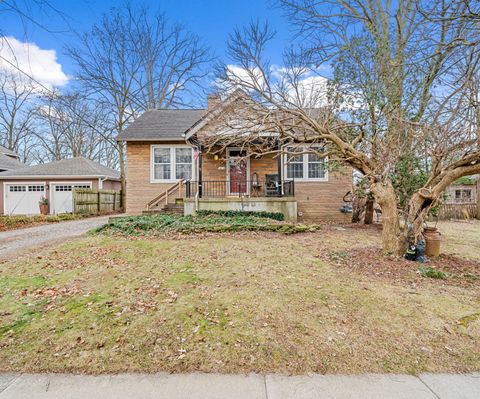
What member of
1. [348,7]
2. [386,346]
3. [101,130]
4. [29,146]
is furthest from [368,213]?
[29,146]

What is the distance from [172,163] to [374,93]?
378 inches

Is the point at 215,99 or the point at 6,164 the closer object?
the point at 215,99

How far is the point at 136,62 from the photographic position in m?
22.7

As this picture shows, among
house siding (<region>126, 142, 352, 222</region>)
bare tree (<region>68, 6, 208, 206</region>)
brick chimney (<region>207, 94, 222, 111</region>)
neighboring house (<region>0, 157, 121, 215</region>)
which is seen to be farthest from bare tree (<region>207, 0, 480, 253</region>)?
bare tree (<region>68, 6, 208, 206</region>)

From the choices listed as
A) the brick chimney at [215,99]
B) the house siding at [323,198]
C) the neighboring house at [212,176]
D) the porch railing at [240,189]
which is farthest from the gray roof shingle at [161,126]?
the house siding at [323,198]

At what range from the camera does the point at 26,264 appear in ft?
18.4

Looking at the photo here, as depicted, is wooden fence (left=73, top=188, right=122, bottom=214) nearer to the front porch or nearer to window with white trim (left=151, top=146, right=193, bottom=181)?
the front porch

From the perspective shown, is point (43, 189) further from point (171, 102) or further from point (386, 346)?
point (386, 346)

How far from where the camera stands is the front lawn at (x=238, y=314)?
2545mm

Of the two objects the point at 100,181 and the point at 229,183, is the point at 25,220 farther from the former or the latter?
the point at 229,183

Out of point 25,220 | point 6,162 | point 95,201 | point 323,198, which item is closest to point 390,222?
point 323,198

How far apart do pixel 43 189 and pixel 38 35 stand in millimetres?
17009

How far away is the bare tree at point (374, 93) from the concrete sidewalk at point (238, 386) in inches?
161

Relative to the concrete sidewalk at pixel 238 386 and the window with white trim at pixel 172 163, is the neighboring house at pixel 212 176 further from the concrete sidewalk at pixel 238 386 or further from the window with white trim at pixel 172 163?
the concrete sidewalk at pixel 238 386
